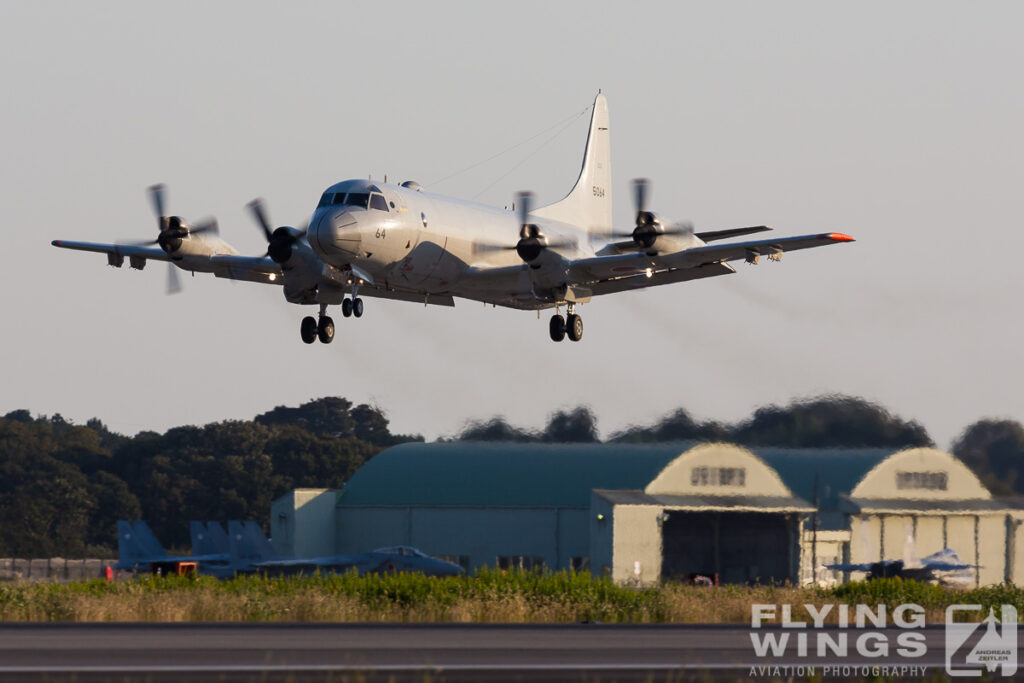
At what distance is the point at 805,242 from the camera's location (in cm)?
3616

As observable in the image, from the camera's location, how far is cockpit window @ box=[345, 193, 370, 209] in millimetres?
34812

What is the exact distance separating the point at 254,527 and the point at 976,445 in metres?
27.1

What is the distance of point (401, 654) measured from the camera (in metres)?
20.6

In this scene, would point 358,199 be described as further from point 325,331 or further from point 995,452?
point 995,452

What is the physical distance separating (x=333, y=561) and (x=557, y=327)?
15.6 m

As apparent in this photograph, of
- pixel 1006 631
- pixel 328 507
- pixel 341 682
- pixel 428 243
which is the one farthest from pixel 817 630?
pixel 328 507

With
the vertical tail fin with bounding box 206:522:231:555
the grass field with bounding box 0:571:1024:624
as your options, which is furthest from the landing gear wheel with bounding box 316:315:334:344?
the vertical tail fin with bounding box 206:522:231:555

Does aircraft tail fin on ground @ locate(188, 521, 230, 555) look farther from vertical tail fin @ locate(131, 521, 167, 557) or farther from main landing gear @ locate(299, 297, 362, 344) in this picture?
main landing gear @ locate(299, 297, 362, 344)

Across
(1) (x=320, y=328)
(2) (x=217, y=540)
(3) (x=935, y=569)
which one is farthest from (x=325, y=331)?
(2) (x=217, y=540)

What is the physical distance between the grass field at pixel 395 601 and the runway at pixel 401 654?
3.26 m

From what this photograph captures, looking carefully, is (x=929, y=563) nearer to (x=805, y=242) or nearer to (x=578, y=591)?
(x=805, y=242)

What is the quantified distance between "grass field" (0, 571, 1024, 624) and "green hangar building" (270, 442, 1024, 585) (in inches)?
367

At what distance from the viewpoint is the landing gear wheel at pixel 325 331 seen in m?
37.2

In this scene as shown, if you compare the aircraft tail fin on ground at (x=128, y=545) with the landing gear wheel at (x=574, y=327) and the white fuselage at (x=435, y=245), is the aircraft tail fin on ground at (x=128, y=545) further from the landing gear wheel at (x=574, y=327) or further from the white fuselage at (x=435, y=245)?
the landing gear wheel at (x=574, y=327)
